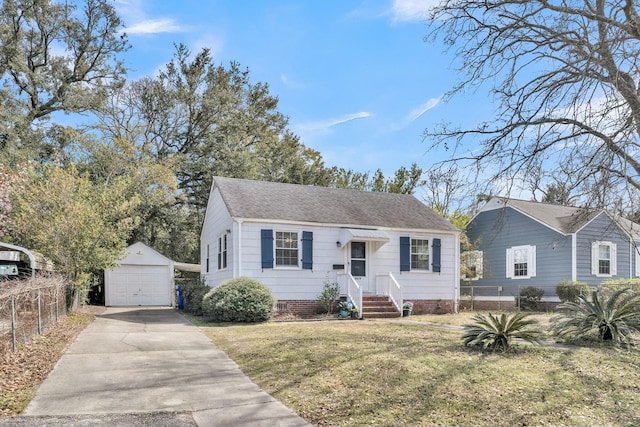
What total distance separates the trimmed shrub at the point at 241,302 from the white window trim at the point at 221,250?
9.27ft

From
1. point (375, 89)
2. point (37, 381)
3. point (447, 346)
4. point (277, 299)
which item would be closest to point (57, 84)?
point (277, 299)

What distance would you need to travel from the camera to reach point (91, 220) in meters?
15.9

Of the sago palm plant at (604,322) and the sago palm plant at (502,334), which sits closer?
the sago palm plant at (502,334)

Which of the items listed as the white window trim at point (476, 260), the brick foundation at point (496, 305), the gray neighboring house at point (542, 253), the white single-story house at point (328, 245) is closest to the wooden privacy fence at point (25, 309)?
the white single-story house at point (328, 245)

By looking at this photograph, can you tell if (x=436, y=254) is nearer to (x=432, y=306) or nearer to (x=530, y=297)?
(x=432, y=306)

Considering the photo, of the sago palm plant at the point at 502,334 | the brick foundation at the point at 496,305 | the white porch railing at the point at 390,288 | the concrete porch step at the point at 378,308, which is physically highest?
the sago palm plant at the point at 502,334

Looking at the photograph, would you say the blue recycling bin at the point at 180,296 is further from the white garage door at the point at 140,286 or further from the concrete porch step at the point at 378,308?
the concrete porch step at the point at 378,308

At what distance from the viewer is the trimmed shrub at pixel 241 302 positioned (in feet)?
45.2

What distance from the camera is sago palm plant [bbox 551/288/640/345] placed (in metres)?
9.08

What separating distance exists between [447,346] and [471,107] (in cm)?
457

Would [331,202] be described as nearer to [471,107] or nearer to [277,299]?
[277,299]

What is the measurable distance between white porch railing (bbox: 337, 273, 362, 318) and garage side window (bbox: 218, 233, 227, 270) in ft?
14.2

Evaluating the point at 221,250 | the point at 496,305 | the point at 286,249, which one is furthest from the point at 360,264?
the point at 496,305

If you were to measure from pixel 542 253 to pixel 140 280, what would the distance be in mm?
19262
